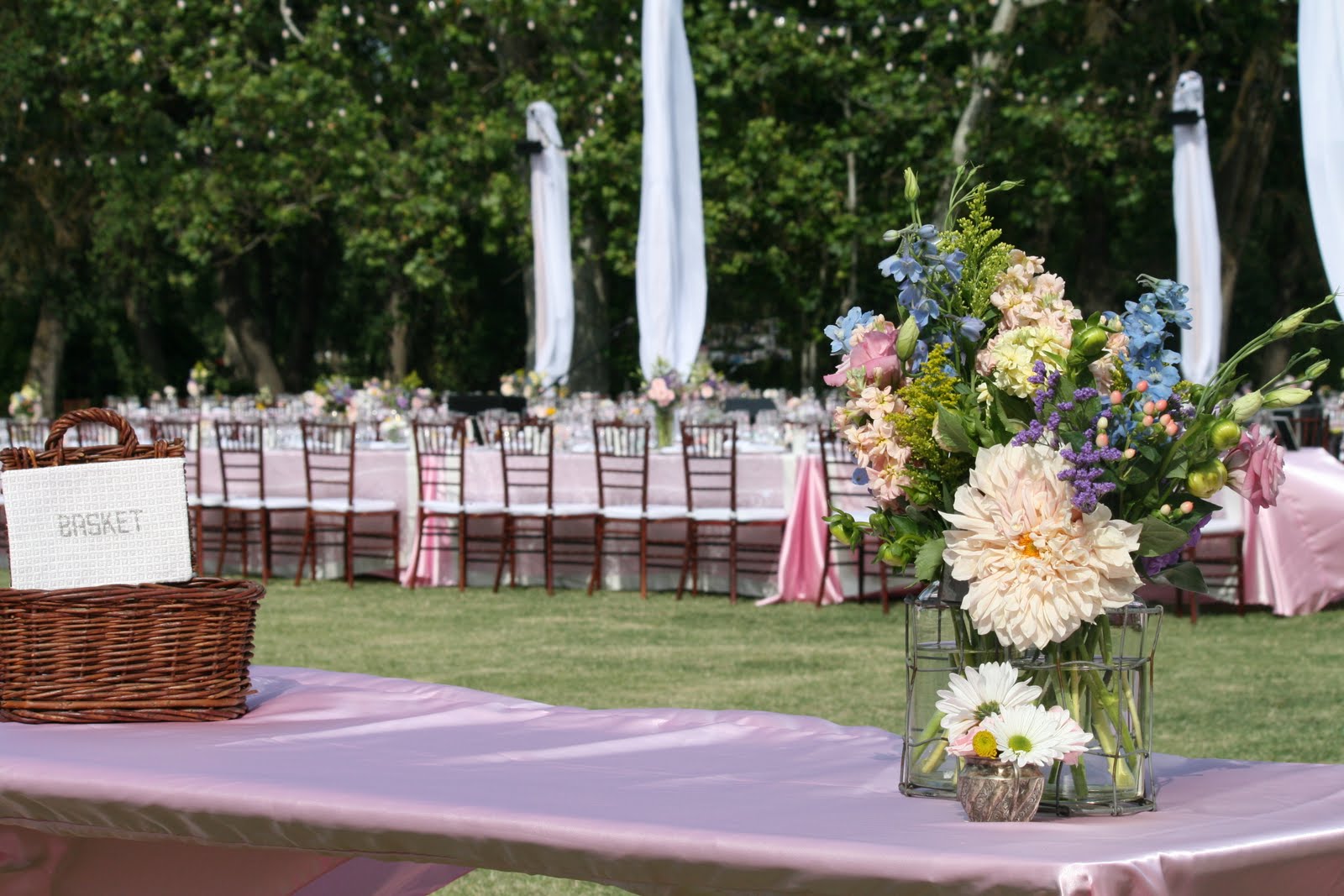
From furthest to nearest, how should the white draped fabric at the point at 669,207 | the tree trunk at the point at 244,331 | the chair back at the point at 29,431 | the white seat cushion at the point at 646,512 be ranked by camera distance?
the tree trunk at the point at 244,331 < the chair back at the point at 29,431 < the white draped fabric at the point at 669,207 < the white seat cushion at the point at 646,512

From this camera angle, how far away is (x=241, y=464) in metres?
11.7

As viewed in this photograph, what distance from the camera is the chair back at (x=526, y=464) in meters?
10.7

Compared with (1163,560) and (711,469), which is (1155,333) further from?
(711,469)

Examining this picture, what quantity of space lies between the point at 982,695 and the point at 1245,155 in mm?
21190

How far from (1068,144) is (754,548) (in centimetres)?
1119

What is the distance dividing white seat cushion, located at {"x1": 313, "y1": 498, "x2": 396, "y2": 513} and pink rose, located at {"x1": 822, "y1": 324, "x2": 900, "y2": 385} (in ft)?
29.6

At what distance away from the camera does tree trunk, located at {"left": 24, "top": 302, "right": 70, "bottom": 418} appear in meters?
28.6

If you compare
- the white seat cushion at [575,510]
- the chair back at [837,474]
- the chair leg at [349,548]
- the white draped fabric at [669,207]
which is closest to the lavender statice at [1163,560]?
the chair back at [837,474]

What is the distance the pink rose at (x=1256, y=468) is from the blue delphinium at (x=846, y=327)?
1.67 ft

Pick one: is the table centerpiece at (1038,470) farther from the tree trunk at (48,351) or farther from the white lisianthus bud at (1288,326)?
the tree trunk at (48,351)

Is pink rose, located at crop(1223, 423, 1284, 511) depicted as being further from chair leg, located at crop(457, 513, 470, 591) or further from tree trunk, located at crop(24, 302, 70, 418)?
tree trunk, located at crop(24, 302, 70, 418)

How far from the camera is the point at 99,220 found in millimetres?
24734

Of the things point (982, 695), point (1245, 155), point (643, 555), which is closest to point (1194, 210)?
point (643, 555)

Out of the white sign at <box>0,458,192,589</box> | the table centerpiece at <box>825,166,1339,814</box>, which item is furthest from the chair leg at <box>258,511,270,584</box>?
the table centerpiece at <box>825,166,1339,814</box>
